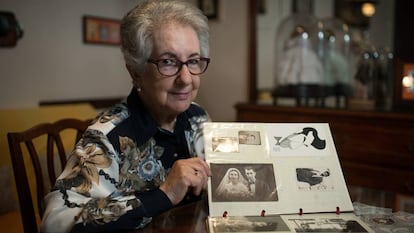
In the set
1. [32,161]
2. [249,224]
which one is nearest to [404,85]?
[249,224]

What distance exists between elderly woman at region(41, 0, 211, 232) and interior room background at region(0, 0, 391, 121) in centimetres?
135

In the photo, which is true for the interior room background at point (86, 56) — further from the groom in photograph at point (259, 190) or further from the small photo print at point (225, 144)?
the groom in photograph at point (259, 190)

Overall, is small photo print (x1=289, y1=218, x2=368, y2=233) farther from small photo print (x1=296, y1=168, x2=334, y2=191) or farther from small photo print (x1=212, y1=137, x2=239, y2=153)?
small photo print (x1=212, y1=137, x2=239, y2=153)

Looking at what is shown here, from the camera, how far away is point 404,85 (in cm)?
219

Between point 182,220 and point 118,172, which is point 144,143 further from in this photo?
point 182,220

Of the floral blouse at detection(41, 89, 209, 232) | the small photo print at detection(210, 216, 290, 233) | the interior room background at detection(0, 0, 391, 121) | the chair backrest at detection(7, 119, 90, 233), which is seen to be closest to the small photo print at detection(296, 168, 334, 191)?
the small photo print at detection(210, 216, 290, 233)

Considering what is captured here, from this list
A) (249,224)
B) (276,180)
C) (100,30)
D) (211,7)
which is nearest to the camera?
(249,224)

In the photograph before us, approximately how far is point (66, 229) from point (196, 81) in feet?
1.85

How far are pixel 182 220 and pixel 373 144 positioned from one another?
1.50 m

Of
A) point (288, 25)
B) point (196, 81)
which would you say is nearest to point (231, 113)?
point (288, 25)

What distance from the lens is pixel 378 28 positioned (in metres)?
2.57

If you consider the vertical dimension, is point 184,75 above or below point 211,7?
below

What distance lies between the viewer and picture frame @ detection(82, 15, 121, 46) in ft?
8.75

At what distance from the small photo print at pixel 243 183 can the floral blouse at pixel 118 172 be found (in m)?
0.13
